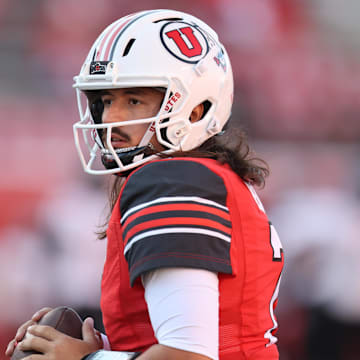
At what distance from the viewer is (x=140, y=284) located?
1.21 metres

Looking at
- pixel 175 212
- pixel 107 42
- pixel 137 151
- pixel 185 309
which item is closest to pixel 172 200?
pixel 175 212

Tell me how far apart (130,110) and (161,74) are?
11cm

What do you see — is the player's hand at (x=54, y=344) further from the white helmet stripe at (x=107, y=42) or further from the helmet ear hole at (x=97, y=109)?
the white helmet stripe at (x=107, y=42)

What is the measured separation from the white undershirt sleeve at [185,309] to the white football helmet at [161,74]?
0.39m

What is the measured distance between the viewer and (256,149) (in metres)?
3.94

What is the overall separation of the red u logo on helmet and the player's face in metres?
0.13

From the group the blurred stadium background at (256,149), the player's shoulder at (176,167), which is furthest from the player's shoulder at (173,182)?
the blurred stadium background at (256,149)

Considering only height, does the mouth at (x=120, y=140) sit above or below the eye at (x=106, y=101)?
below

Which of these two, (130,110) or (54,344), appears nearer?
(54,344)

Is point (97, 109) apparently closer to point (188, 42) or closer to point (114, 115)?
point (114, 115)

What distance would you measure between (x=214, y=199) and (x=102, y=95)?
1.51 feet

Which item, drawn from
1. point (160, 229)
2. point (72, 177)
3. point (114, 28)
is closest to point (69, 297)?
point (72, 177)

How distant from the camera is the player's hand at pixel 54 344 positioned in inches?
49.7

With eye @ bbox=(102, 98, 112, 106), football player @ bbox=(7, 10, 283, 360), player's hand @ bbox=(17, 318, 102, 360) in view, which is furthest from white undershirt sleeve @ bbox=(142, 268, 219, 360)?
eye @ bbox=(102, 98, 112, 106)
